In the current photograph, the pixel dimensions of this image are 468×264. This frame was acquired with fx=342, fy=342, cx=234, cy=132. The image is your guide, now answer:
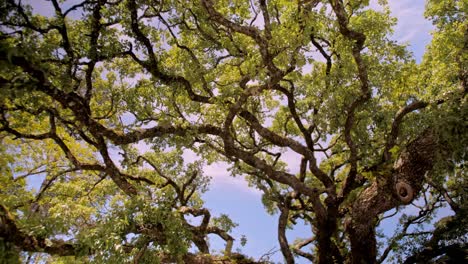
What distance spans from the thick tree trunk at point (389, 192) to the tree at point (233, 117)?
3cm

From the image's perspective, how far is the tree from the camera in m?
7.18

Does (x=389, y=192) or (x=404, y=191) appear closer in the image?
(x=404, y=191)

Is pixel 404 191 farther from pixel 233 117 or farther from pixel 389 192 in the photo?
pixel 233 117

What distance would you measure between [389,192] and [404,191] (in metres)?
0.41

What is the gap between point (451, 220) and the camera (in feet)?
35.7

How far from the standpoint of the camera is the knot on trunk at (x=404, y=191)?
9.02 meters

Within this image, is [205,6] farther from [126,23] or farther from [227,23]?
[126,23]

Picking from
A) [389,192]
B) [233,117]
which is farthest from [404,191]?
[233,117]

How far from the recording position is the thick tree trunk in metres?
8.92

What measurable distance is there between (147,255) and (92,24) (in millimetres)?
5559

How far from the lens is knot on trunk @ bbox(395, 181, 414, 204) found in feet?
29.6

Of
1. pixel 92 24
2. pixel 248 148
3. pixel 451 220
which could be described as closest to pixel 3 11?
pixel 92 24

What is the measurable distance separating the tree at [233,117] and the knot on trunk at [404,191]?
0.11 ft

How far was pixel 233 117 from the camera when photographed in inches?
378
